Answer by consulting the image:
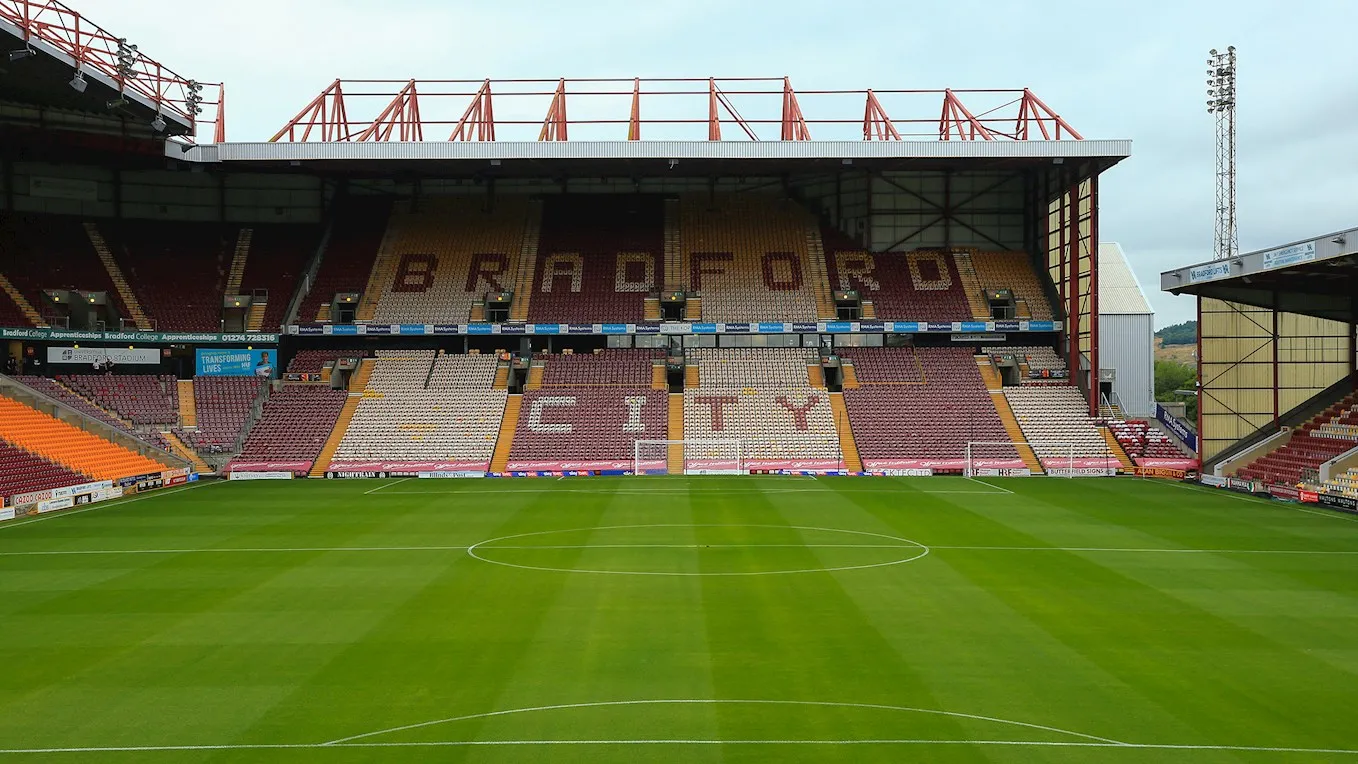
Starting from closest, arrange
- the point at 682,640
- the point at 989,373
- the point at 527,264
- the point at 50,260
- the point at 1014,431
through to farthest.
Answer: the point at 682,640
the point at 1014,431
the point at 989,373
the point at 50,260
the point at 527,264

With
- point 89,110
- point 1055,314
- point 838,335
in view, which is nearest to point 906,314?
point 838,335

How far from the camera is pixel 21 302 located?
5141cm

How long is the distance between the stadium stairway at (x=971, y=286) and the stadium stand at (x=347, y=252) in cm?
3463

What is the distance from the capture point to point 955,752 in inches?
442

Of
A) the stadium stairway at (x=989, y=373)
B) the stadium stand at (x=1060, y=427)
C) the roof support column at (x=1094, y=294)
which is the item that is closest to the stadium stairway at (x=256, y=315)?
the stadium stairway at (x=989, y=373)

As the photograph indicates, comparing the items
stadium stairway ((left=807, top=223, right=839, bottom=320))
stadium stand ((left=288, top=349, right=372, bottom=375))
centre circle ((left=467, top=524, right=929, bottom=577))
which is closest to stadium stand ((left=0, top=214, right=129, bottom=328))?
stadium stand ((left=288, top=349, right=372, bottom=375))

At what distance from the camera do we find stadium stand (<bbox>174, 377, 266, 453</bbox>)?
4734cm

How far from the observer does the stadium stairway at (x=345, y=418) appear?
46375 mm

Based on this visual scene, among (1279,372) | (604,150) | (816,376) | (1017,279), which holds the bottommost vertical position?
(816,376)

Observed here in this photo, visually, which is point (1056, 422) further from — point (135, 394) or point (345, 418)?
point (135, 394)

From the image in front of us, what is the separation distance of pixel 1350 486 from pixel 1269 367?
11381 millimetres

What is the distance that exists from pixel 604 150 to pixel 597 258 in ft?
35.6

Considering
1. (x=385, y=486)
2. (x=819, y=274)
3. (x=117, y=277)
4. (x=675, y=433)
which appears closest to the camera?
(x=385, y=486)

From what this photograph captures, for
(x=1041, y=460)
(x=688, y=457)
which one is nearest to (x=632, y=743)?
(x=688, y=457)
